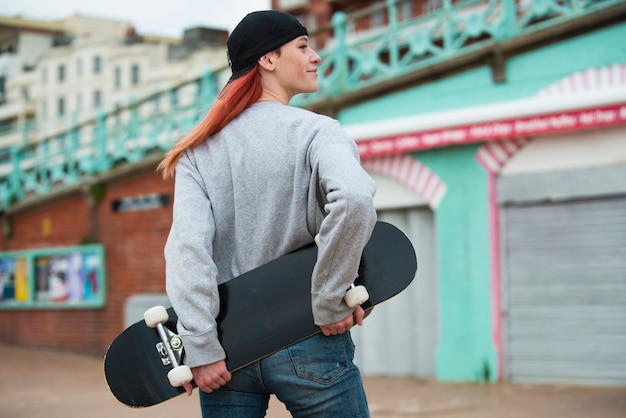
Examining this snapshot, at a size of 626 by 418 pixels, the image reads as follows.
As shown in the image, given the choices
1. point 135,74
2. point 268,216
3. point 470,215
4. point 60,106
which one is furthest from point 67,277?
point 60,106

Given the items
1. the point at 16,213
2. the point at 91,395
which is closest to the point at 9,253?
the point at 16,213

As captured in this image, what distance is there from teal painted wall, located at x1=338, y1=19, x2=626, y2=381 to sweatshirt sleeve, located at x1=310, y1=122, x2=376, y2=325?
8.27 m

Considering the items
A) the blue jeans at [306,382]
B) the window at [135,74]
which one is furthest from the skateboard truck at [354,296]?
the window at [135,74]

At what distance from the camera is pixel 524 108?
31.9 ft

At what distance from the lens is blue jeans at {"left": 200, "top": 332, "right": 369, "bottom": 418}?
2354 millimetres

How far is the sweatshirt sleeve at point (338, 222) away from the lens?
7.36 feet

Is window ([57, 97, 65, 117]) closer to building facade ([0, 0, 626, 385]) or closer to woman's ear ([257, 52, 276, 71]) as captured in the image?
building facade ([0, 0, 626, 385])

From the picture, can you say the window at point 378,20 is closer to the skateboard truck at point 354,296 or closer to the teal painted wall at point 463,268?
the teal painted wall at point 463,268

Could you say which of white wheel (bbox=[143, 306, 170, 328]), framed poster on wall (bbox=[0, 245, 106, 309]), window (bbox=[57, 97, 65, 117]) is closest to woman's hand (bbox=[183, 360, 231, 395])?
white wheel (bbox=[143, 306, 170, 328])

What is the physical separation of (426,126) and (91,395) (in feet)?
15.4

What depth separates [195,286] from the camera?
2.36 metres

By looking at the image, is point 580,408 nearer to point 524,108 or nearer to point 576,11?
point 524,108

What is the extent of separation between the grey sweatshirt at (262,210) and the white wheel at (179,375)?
26 millimetres

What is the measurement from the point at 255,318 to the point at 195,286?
0.61 ft
